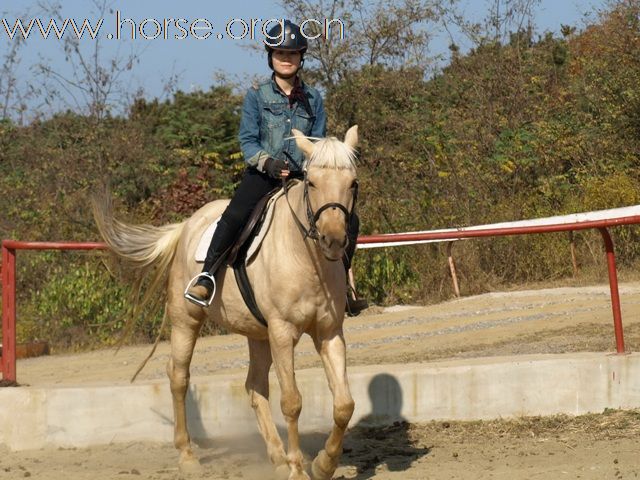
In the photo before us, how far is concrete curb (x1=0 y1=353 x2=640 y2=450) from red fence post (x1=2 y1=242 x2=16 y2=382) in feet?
1.01

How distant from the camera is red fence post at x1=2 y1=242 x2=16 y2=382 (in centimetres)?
812

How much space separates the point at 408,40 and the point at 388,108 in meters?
1.80

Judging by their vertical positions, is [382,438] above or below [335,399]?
below

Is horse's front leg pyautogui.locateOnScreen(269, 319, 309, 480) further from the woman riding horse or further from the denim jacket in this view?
the denim jacket

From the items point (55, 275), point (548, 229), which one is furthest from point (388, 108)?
point (548, 229)

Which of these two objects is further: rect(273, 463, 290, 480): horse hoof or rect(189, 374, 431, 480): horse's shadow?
rect(189, 374, 431, 480): horse's shadow

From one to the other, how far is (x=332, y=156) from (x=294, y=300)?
0.90 metres

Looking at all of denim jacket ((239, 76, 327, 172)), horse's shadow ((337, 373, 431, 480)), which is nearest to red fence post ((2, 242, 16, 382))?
denim jacket ((239, 76, 327, 172))

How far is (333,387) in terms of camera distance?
20.1 ft

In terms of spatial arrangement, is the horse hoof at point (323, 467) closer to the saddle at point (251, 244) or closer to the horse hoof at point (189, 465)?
the saddle at point (251, 244)

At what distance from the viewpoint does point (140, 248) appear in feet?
26.4

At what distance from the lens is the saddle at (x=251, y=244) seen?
6539 mm

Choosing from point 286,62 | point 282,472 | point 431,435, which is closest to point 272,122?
point 286,62

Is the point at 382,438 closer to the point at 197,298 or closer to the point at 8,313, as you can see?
the point at 197,298
